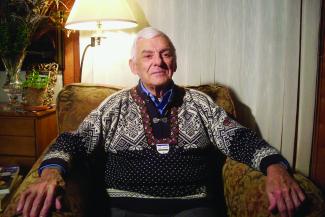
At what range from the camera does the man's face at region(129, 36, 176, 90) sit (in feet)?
4.46

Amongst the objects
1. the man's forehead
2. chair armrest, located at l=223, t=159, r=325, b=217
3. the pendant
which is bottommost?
chair armrest, located at l=223, t=159, r=325, b=217

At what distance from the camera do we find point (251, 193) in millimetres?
1118

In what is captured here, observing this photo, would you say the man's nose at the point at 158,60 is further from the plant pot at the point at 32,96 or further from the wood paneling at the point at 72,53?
the wood paneling at the point at 72,53

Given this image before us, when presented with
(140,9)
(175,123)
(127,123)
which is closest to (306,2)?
(140,9)

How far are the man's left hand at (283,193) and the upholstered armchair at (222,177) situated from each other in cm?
3

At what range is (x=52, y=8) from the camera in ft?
6.63

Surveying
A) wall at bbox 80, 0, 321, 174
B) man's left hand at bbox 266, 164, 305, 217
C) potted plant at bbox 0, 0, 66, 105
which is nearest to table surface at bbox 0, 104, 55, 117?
potted plant at bbox 0, 0, 66, 105

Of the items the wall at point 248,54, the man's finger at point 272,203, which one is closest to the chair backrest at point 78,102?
the wall at point 248,54

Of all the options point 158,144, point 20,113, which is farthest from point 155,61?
point 20,113

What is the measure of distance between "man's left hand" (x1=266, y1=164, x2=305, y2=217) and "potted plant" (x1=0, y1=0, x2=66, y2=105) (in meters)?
1.43

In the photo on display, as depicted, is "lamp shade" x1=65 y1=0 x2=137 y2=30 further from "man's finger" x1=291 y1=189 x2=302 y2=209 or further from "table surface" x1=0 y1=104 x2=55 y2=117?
"man's finger" x1=291 y1=189 x2=302 y2=209

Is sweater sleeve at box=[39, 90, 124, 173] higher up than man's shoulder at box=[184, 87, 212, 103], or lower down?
lower down

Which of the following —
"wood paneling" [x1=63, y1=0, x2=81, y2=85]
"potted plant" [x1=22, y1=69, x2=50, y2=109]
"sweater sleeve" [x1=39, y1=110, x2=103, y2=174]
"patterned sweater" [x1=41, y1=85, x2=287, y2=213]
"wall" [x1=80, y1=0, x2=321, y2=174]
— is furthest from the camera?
"wood paneling" [x1=63, y1=0, x2=81, y2=85]

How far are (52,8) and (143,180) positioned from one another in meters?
1.36
